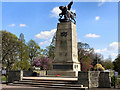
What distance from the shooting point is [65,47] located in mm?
21906

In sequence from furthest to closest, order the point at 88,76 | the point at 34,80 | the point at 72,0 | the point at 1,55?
the point at 1,55
the point at 72,0
the point at 34,80
the point at 88,76

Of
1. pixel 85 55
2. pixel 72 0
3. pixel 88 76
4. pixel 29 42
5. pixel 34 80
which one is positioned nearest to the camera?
pixel 88 76

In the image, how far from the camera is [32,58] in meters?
55.0

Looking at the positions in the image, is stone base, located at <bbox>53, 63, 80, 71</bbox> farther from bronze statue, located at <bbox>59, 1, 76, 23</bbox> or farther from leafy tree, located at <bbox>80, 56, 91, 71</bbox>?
leafy tree, located at <bbox>80, 56, 91, 71</bbox>

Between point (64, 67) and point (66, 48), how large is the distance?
2.44m

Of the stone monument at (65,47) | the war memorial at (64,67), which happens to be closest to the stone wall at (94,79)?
the war memorial at (64,67)

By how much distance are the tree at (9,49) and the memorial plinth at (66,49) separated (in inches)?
565

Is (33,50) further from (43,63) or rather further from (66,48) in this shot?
(66,48)

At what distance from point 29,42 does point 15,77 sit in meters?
37.3

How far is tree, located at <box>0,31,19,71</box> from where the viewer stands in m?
32.8

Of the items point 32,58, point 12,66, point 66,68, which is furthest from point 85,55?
point 66,68

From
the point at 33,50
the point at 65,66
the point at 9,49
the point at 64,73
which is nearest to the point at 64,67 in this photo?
the point at 65,66

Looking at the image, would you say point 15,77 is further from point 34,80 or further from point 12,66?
point 12,66

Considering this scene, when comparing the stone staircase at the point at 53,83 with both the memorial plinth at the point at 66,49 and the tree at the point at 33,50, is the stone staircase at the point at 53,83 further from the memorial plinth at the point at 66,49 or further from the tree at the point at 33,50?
the tree at the point at 33,50
